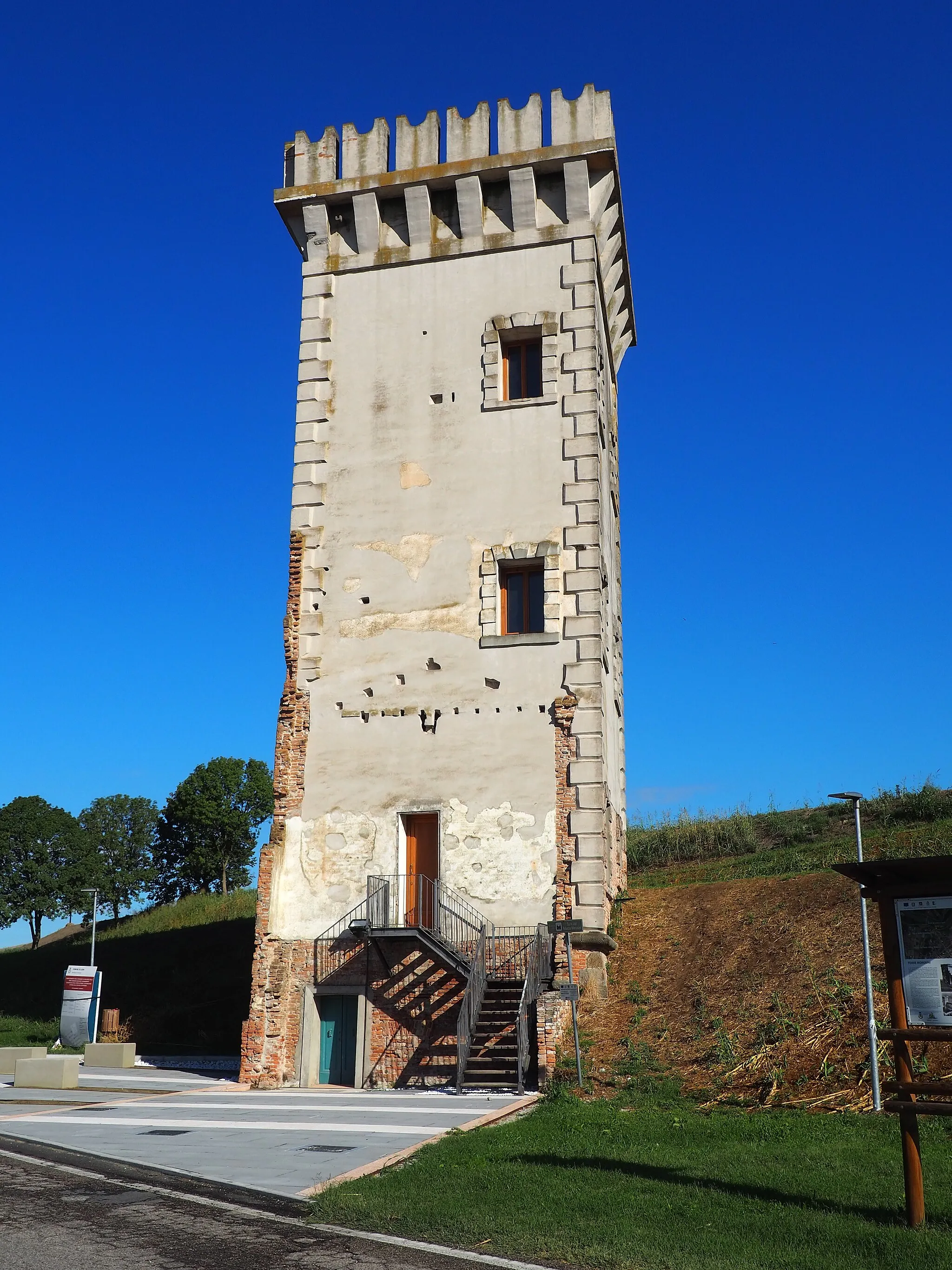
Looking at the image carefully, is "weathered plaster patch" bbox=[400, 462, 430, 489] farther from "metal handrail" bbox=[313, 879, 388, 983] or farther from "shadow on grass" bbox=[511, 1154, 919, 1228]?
"shadow on grass" bbox=[511, 1154, 919, 1228]

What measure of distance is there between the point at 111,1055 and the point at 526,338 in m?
18.4

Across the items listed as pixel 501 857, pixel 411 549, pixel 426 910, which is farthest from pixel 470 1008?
pixel 411 549

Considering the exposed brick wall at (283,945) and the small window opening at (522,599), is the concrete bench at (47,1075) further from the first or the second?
the small window opening at (522,599)

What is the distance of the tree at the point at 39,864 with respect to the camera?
60031 millimetres

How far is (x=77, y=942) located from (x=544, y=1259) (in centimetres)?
4468

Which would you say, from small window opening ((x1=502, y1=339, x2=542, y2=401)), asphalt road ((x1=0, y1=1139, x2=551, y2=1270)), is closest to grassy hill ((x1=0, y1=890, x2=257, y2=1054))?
small window opening ((x1=502, y1=339, x2=542, y2=401))

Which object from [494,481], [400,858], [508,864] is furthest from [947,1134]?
[494,481]

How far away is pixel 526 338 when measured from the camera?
24.7m

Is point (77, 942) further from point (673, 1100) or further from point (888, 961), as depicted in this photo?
point (888, 961)

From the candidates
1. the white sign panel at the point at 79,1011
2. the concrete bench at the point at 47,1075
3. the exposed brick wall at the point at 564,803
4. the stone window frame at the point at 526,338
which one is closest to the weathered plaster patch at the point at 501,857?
the exposed brick wall at the point at 564,803

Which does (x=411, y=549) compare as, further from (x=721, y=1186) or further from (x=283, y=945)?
(x=721, y=1186)

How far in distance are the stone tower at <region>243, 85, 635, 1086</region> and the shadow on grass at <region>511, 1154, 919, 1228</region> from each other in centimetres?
886

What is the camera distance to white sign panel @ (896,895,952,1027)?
879 cm

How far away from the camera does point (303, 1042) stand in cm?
2127
